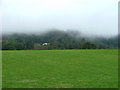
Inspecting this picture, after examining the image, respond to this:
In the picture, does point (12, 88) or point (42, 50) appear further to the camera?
point (42, 50)

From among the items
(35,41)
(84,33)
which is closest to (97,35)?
(84,33)

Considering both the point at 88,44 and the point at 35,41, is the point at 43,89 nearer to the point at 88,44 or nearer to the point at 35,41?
the point at 35,41

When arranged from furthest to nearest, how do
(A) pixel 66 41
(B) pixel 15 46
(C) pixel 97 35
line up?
(C) pixel 97 35 → (A) pixel 66 41 → (B) pixel 15 46

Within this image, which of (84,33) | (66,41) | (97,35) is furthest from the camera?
(84,33)

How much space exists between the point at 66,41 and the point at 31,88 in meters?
64.0

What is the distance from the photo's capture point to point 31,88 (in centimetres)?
990

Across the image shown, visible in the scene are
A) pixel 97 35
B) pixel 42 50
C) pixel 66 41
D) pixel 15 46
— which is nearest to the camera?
pixel 42 50

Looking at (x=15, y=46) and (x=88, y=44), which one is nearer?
(x=15, y=46)

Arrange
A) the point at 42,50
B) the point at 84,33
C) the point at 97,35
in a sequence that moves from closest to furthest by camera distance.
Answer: the point at 42,50 → the point at 97,35 → the point at 84,33

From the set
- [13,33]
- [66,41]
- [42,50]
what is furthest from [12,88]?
[66,41]

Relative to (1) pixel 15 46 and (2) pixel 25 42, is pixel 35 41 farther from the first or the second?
(1) pixel 15 46

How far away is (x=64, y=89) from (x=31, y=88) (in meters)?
1.59

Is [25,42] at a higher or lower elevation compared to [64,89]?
higher

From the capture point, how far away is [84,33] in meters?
100
